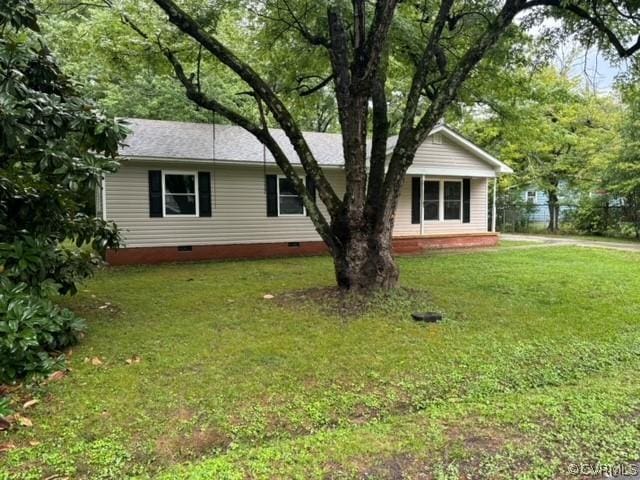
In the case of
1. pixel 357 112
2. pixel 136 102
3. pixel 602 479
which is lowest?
pixel 602 479

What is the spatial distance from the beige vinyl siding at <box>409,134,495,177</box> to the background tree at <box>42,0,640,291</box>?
16.5ft

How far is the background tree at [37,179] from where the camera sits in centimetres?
357

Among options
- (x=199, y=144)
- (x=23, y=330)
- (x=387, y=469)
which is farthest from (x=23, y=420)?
(x=199, y=144)

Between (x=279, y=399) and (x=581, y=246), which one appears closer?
(x=279, y=399)

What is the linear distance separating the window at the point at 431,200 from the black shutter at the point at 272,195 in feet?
16.5

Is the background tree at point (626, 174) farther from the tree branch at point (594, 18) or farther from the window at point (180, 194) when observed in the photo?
the window at point (180, 194)

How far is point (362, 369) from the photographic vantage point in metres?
3.96

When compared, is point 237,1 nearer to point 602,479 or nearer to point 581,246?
point 602,479

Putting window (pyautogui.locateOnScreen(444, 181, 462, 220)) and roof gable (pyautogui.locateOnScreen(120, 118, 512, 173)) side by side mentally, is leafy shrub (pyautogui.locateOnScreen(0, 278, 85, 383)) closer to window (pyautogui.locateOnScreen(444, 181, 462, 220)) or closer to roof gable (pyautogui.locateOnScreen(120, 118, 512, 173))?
roof gable (pyautogui.locateOnScreen(120, 118, 512, 173))

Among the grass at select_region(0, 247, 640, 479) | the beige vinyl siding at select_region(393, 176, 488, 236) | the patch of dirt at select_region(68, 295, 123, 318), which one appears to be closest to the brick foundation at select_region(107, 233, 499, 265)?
the beige vinyl siding at select_region(393, 176, 488, 236)

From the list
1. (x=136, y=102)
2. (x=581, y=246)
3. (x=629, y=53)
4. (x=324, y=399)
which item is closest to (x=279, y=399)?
(x=324, y=399)

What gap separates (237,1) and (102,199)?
18.5 ft

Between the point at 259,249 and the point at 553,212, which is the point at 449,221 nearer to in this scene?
the point at 259,249
